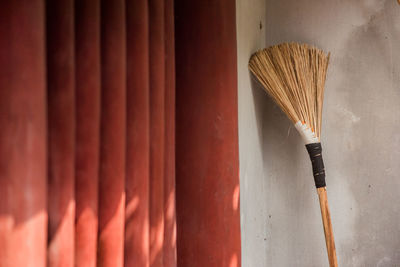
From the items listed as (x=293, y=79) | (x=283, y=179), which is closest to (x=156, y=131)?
(x=293, y=79)

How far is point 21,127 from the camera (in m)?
0.65

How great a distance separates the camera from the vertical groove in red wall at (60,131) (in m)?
0.73

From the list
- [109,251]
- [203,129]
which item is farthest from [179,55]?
[109,251]

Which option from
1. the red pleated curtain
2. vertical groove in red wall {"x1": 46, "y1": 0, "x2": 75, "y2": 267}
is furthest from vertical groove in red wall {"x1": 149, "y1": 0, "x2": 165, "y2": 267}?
vertical groove in red wall {"x1": 46, "y1": 0, "x2": 75, "y2": 267}

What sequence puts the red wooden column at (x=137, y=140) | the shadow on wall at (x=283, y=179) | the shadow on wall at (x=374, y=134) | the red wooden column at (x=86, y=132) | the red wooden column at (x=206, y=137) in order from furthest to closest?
the shadow on wall at (x=283, y=179)
the shadow on wall at (x=374, y=134)
the red wooden column at (x=206, y=137)
the red wooden column at (x=137, y=140)
the red wooden column at (x=86, y=132)

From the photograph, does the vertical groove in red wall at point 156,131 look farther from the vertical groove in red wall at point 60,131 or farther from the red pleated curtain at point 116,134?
the vertical groove in red wall at point 60,131

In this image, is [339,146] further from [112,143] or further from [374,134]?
[112,143]

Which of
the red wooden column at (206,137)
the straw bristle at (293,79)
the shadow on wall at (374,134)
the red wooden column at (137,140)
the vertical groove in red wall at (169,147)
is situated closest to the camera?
the red wooden column at (137,140)

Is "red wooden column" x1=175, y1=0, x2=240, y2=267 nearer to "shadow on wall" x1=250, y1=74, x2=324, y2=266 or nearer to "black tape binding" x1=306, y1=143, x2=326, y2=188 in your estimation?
"black tape binding" x1=306, y1=143, x2=326, y2=188

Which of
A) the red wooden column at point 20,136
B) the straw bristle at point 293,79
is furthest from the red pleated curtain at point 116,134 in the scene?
the straw bristle at point 293,79

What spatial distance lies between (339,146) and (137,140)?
1.29m

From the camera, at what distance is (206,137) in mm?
1267

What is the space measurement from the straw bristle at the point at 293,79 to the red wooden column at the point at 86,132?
1.07 metres

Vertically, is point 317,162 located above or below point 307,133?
below
